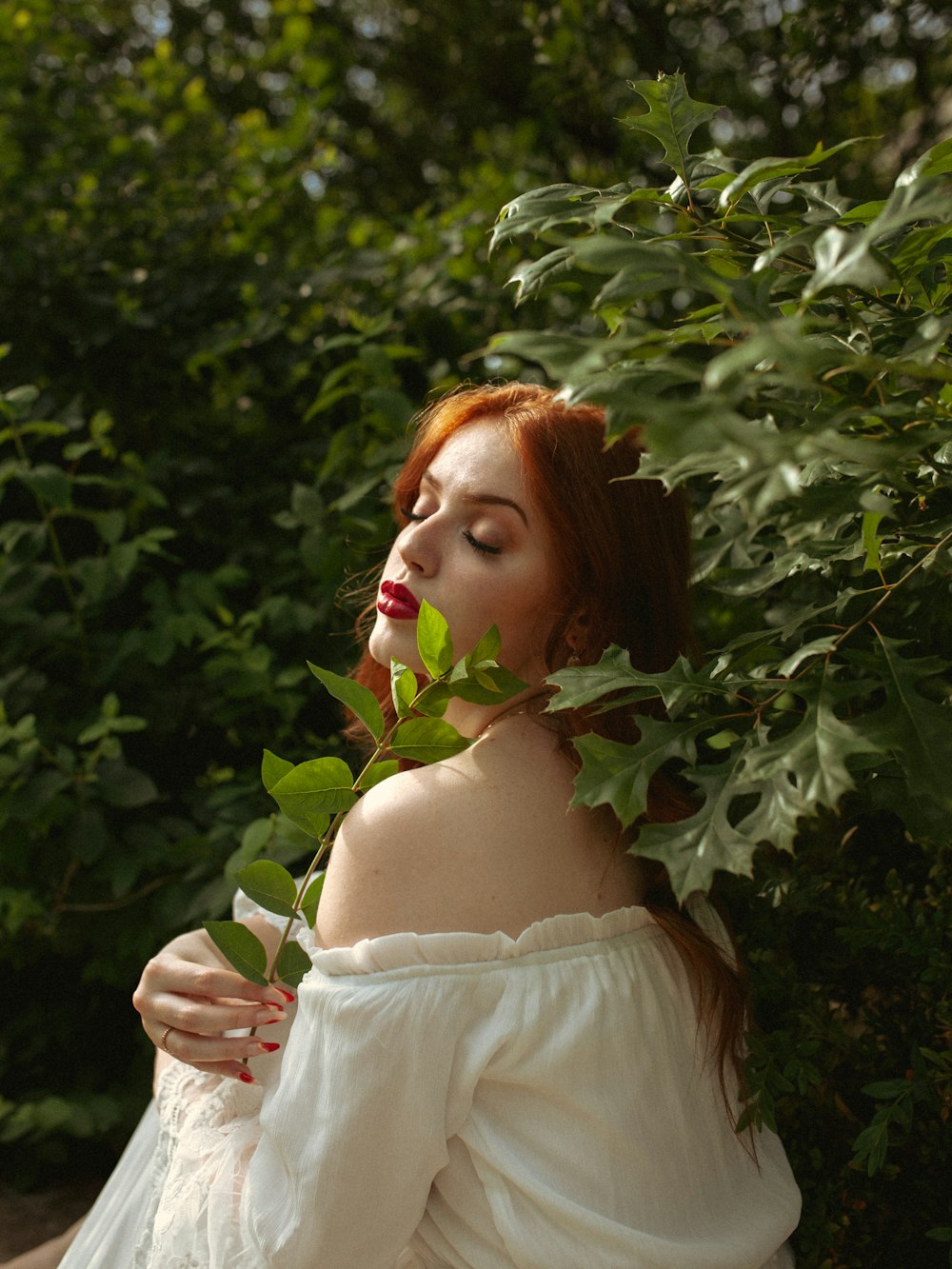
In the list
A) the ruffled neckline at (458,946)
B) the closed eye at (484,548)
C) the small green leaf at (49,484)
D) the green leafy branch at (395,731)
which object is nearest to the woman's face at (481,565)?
the closed eye at (484,548)

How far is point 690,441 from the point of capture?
32.0 inches

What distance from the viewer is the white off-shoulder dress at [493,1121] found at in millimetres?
1277

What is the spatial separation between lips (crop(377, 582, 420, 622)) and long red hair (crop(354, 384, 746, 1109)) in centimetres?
9

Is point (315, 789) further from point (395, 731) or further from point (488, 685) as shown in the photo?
point (488, 685)

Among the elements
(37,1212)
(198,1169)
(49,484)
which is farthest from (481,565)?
(37,1212)

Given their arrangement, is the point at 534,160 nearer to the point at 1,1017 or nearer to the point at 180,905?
the point at 180,905

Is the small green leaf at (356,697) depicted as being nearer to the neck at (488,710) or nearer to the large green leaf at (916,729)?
the neck at (488,710)

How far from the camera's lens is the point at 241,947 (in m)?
1.47

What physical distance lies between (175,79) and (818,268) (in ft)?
11.1

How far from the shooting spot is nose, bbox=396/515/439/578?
1.53 metres

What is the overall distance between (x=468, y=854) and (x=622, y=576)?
1.43ft

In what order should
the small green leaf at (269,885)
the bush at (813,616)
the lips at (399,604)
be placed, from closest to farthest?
the bush at (813,616), the small green leaf at (269,885), the lips at (399,604)

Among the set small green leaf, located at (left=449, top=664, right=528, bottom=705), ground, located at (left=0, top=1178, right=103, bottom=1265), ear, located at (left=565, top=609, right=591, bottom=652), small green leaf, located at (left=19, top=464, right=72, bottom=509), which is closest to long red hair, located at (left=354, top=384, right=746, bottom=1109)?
ear, located at (left=565, top=609, right=591, bottom=652)

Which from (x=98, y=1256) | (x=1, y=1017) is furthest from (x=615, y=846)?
(x=1, y=1017)
